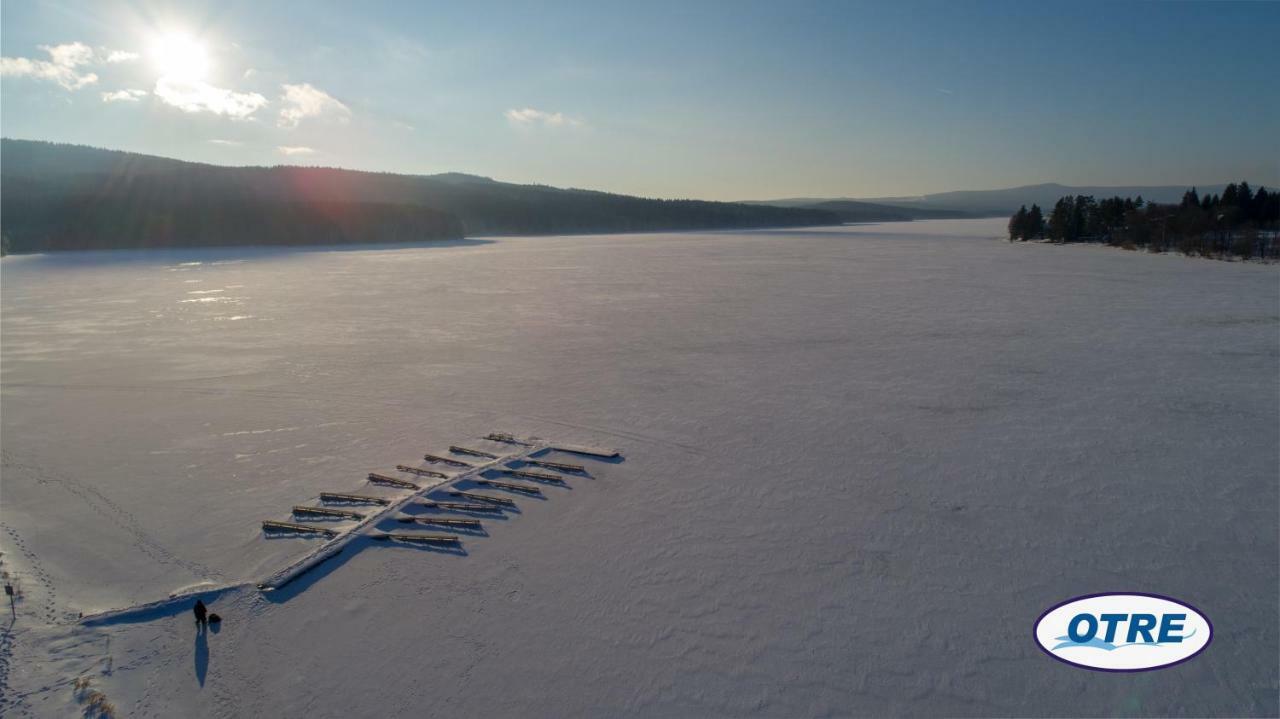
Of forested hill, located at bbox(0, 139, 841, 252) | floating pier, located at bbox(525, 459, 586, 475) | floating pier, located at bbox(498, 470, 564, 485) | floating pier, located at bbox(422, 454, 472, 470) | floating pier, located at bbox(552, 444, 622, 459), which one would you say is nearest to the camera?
floating pier, located at bbox(498, 470, 564, 485)

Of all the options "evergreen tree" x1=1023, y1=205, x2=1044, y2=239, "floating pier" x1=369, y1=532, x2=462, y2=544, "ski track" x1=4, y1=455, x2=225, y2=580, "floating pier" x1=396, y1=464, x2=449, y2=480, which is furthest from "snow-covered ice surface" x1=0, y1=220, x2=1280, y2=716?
"evergreen tree" x1=1023, y1=205, x2=1044, y2=239

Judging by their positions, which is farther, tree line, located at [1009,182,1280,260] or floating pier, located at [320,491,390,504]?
tree line, located at [1009,182,1280,260]

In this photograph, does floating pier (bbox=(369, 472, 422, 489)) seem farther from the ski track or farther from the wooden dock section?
the ski track

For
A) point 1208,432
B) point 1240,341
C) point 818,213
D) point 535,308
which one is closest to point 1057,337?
point 1240,341

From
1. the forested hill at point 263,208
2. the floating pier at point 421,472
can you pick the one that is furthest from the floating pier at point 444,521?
the forested hill at point 263,208

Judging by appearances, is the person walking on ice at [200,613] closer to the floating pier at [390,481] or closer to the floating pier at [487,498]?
the floating pier at [390,481]

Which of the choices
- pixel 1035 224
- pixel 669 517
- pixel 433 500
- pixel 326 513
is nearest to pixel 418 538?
pixel 433 500
